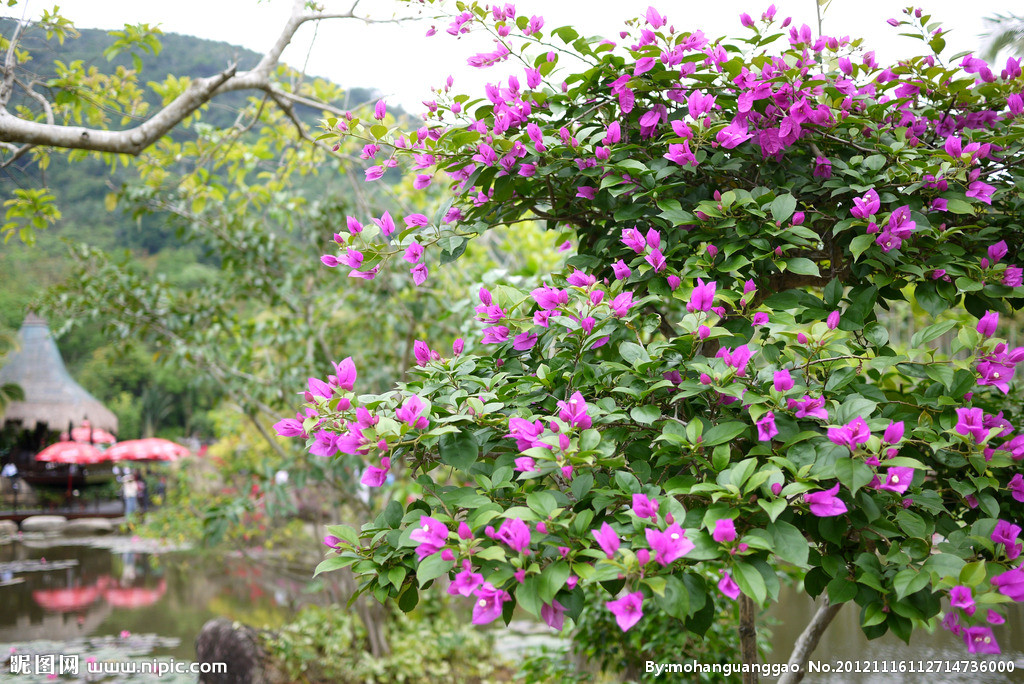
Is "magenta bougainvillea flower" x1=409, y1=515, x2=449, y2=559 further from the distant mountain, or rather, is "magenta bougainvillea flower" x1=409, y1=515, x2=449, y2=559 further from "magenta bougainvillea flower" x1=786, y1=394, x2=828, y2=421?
the distant mountain

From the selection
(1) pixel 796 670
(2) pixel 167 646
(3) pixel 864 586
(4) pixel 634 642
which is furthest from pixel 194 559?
(3) pixel 864 586

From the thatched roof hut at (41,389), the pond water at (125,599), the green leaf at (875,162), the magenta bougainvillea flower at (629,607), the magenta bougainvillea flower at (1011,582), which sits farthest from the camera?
the thatched roof hut at (41,389)

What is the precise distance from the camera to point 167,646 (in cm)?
474

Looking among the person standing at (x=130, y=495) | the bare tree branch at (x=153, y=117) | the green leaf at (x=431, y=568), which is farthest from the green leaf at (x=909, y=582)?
the person standing at (x=130, y=495)

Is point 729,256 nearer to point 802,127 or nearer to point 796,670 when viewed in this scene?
point 802,127

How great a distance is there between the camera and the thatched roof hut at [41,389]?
430 inches

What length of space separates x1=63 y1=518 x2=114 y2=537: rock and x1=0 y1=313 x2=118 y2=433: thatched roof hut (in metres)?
1.78

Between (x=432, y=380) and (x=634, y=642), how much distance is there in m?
1.75

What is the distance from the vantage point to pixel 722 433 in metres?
0.87

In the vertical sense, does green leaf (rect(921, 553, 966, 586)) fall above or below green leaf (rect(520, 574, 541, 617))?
above

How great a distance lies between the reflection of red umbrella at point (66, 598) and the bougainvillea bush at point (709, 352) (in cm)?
614

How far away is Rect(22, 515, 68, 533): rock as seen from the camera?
9.73 meters

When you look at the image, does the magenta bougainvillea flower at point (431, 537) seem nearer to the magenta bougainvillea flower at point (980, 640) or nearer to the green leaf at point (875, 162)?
the magenta bougainvillea flower at point (980, 640)

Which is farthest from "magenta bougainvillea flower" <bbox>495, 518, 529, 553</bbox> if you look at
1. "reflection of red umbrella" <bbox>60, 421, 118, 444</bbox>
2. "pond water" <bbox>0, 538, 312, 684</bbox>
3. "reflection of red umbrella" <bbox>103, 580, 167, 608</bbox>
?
"reflection of red umbrella" <bbox>60, 421, 118, 444</bbox>
